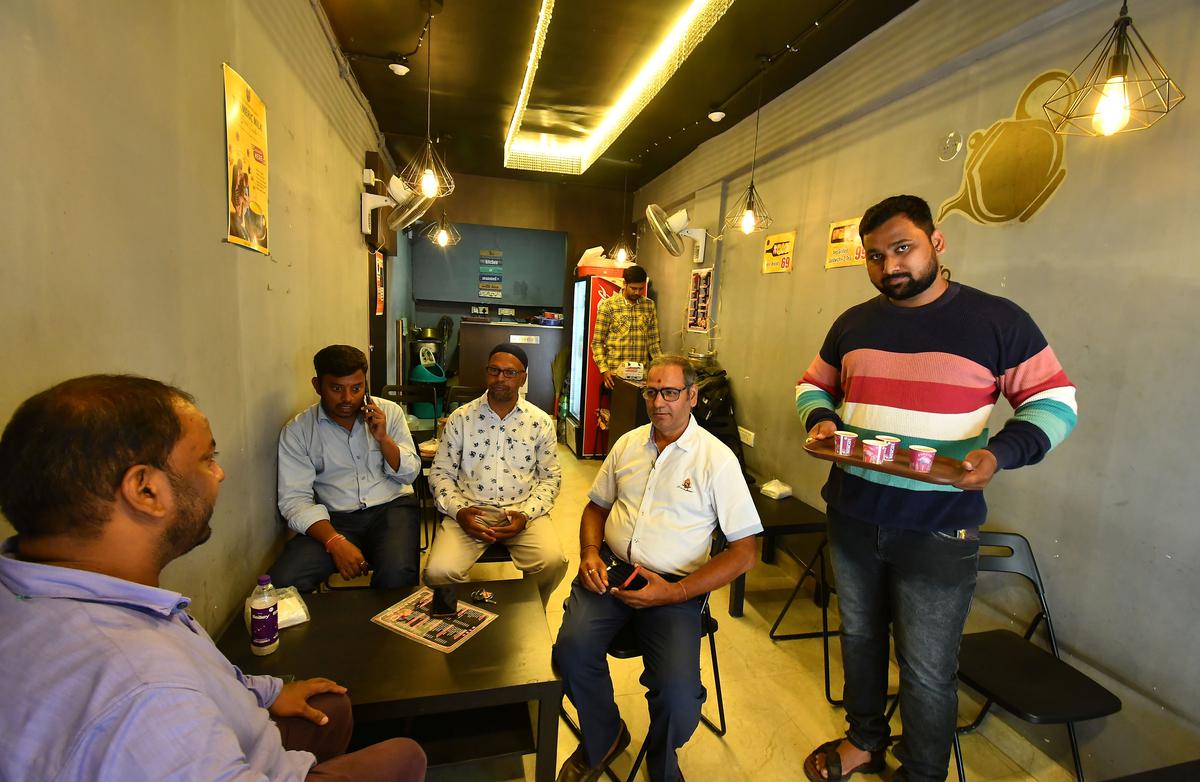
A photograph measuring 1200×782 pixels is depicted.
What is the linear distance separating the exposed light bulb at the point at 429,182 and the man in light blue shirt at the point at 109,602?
8.22 feet

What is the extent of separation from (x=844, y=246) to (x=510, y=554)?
2.34 meters

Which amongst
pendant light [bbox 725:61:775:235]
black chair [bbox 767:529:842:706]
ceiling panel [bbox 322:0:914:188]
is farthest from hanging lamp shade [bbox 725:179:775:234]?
black chair [bbox 767:529:842:706]

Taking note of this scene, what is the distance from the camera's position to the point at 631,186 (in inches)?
251

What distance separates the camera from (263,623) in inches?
54.4

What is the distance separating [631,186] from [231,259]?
5380 mm

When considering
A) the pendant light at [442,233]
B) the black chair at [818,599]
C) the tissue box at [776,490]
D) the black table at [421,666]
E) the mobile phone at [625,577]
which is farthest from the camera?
the pendant light at [442,233]

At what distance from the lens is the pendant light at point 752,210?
3.21 metres

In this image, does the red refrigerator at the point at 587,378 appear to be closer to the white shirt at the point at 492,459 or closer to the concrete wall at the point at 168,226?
the white shirt at the point at 492,459

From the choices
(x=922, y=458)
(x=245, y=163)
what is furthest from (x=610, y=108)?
(x=922, y=458)

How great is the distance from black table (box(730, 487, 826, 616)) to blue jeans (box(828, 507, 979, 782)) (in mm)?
745

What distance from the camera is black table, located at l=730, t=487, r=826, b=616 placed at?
258cm

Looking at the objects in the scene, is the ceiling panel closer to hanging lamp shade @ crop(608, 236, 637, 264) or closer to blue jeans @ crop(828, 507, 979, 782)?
hanging lamp shade @ crop(608, 236, 637, 264)

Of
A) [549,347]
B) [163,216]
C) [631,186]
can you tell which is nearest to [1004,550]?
[163,216]

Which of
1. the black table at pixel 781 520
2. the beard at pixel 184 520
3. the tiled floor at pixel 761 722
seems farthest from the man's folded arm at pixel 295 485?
the black table at pixel 781 520
